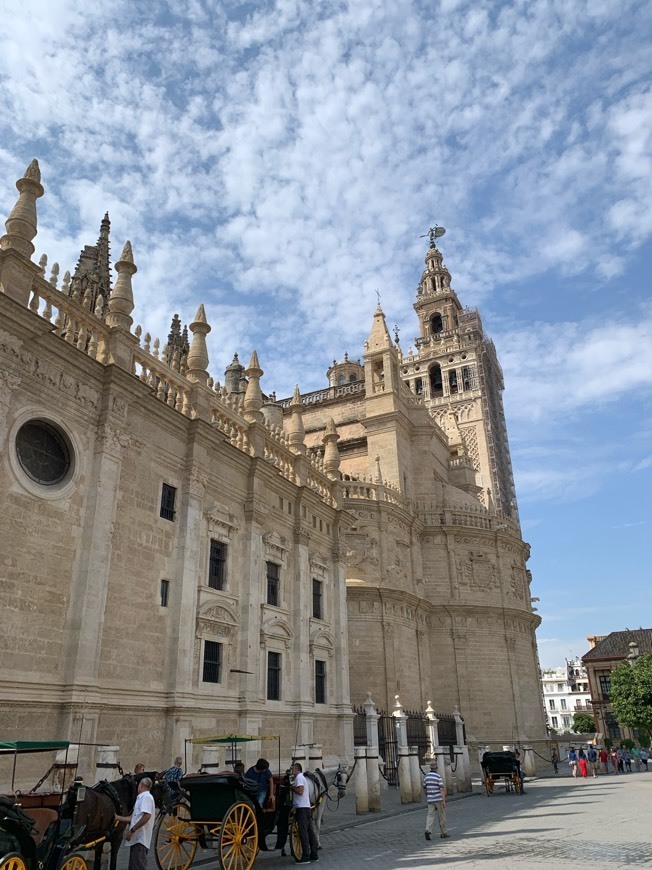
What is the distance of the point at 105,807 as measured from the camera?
27.3 feet

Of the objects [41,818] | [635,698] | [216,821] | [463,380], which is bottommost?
[216,821]

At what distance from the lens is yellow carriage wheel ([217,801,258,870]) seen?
8.68 meters

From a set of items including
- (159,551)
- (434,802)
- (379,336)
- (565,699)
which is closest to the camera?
(434,802)

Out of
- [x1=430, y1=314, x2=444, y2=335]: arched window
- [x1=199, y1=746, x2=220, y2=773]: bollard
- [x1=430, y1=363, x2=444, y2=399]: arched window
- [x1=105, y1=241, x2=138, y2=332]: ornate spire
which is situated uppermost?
[x1=430, y1=314, x2=444, y2=335]: arched window

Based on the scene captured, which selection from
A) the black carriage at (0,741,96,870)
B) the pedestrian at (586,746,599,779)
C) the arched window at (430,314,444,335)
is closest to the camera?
the black carriage at (0,741,96,870)

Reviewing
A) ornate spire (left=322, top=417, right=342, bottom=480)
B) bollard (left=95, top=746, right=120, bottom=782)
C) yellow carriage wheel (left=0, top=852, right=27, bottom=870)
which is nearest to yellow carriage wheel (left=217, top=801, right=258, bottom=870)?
bollard (left=95, top=746, right=120, bottom=782)

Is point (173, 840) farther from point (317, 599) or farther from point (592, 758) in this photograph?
point (592, 758)

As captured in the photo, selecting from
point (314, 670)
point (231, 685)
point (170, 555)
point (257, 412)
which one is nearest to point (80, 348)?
point (170, 555)

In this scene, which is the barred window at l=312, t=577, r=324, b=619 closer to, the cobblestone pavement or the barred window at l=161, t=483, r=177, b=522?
the cobblestone pavement

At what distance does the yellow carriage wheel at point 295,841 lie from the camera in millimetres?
10477

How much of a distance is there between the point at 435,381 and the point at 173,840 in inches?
2236

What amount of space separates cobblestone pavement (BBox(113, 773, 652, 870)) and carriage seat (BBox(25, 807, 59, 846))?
327cm

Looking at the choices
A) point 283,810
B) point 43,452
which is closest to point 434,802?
point 283,810

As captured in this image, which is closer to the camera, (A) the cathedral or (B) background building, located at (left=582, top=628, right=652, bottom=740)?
(A) the cathedral
